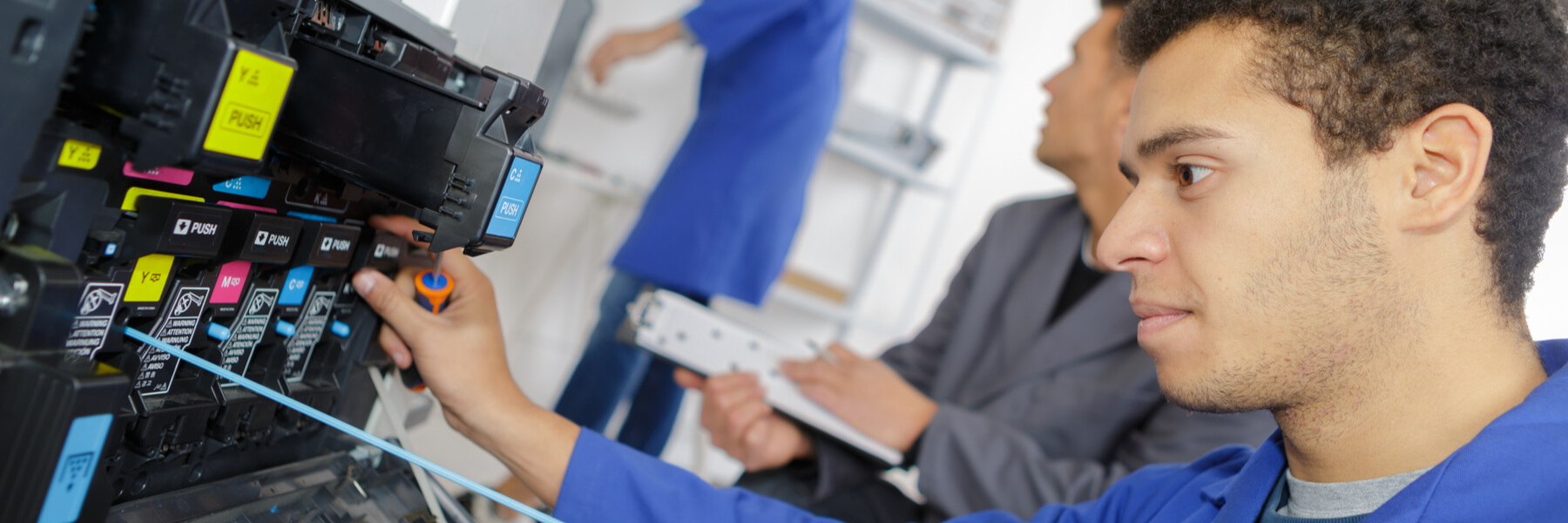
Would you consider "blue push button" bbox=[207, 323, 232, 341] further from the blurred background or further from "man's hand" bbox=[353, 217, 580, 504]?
the blurred background

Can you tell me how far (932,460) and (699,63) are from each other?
155 cm

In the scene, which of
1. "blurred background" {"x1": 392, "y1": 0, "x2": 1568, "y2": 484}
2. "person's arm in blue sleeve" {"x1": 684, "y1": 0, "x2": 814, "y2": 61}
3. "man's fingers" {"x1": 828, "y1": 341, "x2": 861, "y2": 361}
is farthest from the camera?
"blurred background" {"x1": 392, "y1": 0, "x2": 1568, "y2": 484}

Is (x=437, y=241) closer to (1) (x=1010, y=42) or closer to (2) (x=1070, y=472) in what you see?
(2) (x=1070, y=472)

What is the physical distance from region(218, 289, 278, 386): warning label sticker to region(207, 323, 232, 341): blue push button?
1 centimetres

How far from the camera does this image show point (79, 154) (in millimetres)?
379

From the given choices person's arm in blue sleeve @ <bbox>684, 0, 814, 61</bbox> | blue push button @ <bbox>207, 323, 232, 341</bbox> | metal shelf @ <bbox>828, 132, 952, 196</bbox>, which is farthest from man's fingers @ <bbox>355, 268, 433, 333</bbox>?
metal shelf @ <bbox>828, 132, 952, 196</bbox>

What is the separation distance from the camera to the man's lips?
2.19 ft

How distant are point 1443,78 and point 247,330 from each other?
0.82 m

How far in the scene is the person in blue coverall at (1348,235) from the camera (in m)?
0.60

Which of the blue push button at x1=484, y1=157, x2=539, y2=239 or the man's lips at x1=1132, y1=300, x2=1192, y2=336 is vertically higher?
the man's lips at x1=1132, y1=300, x2=1192, y2=336

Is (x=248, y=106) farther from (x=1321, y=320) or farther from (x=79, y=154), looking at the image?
(x=1321, y=320)

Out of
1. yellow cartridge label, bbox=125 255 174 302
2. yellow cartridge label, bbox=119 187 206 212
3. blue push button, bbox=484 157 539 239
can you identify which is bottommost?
yellow cartridge label, bbox=125 255 174 302

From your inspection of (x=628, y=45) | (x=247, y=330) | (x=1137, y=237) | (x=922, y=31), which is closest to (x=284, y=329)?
(x=247, y=330)

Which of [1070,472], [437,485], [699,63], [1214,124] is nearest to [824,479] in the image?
[1070,472]
